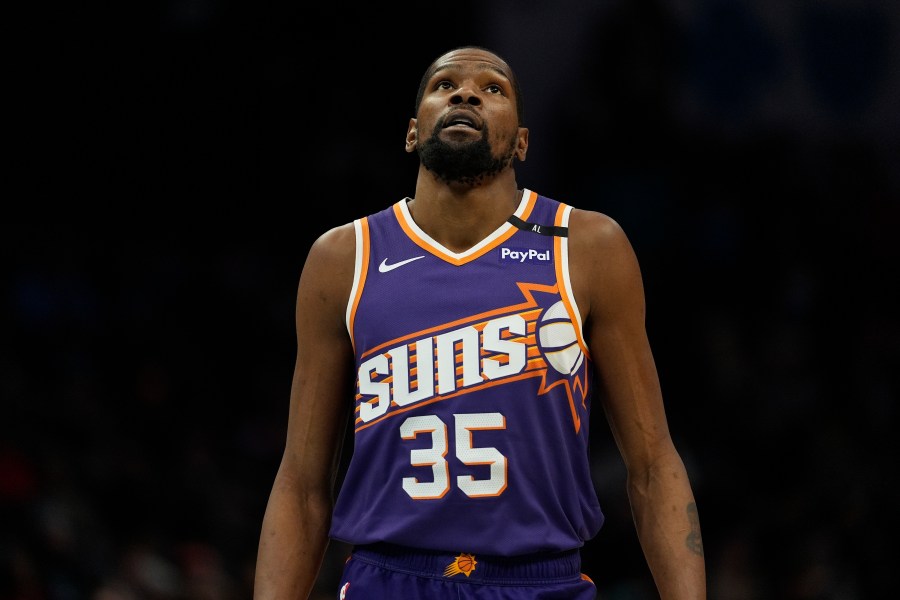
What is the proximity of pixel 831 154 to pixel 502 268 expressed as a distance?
6.66m

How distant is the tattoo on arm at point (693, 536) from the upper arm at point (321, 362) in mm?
980

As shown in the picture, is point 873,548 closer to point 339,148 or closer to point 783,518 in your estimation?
point 783,518

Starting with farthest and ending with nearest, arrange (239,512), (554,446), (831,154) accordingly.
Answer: (831,154) → (239,512) → (554,446)

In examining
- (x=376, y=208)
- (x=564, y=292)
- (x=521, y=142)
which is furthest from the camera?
(x=376, y=208)

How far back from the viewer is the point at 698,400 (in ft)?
28.2

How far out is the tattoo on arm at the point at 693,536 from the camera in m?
3.34

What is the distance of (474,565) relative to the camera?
323 centimetres

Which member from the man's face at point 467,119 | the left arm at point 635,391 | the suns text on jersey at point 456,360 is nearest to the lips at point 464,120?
the man's face at point 467,119

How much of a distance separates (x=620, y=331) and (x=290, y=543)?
1.06m

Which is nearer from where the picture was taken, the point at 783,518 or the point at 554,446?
the point at 554,446

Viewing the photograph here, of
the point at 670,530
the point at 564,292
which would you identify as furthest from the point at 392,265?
the point at 670,530

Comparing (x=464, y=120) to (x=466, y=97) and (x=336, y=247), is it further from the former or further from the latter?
(x=336, y=247)

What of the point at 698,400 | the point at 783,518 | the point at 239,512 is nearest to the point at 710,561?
the point at 783,518

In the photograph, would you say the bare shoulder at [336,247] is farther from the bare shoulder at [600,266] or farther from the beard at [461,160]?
the bare shoulder at [600,266]
